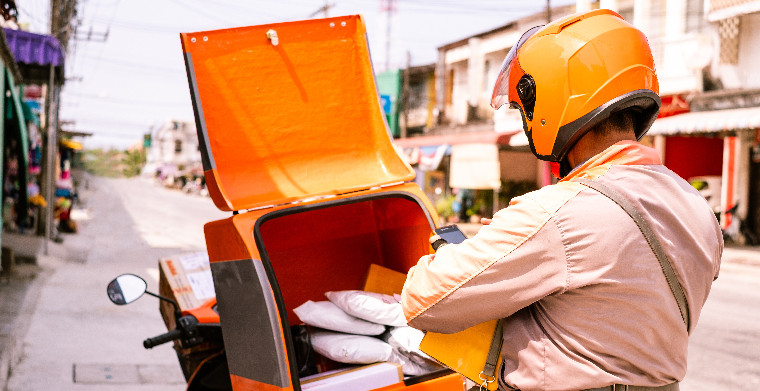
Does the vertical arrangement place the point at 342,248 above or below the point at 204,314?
above

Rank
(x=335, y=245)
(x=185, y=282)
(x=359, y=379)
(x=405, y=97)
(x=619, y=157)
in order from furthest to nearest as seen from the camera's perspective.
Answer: (x=405, y=97) → (x=335, y=245) → (x=185, y=282) → (x=359, y=379) → (x=619, y=157)

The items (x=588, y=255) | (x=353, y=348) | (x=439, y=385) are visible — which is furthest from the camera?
(x=353, y=348)

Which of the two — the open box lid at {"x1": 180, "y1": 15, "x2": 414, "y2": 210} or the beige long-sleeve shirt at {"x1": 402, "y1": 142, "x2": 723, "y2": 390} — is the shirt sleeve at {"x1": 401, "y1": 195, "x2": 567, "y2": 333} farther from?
the open box lid at {"x1": 180, "y1": 15, "x2": 414, "y2": 210}

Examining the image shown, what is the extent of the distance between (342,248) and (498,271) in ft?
7.55

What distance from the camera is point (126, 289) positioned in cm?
274

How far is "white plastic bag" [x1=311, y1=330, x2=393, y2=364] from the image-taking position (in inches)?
105

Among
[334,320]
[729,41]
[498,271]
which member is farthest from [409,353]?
[729,41]

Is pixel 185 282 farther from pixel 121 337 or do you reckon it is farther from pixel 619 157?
pixel 121 337

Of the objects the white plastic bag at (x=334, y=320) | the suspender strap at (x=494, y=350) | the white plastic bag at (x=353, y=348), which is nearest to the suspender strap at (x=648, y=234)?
the suspender strap at (x=494, y=350)

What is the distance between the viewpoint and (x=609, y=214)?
1.30 meters

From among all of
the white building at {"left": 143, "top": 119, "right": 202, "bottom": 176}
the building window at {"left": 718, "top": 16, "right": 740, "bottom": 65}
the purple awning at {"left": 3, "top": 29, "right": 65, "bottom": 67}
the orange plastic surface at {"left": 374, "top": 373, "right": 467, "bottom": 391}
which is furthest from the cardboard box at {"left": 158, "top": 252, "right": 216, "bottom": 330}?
the white building at {"left": 143, "top": 119, "right": 202, "bottom": 176}

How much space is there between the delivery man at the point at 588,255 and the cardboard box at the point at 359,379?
93 cm

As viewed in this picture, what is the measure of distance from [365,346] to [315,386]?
1.40ft

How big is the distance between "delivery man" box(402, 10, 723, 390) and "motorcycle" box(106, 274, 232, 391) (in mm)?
1575
